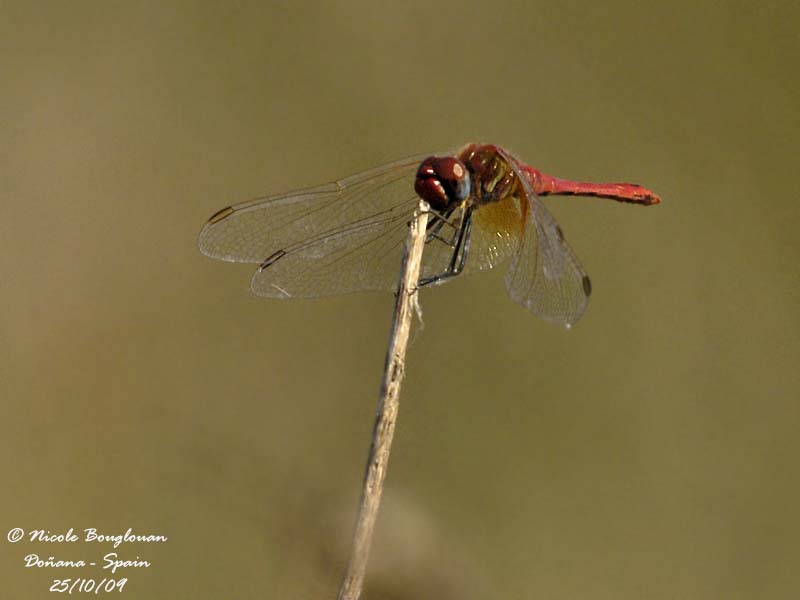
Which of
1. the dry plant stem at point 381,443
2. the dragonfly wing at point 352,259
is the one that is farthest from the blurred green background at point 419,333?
the dry plant stem at point 381,443

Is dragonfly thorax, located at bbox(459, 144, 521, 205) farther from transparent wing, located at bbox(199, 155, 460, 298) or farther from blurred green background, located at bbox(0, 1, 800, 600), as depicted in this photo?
blurred green background, located at bbox(0, 1, 800, 600)

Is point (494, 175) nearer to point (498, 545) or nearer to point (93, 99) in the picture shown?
point (498, 545)

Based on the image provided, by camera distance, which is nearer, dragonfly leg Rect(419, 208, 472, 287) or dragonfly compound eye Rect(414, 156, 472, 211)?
dragonfly compound eye Rect(414, 156, 472, 211)

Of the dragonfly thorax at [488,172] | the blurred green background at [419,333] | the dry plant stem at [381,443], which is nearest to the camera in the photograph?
the dry plant stem at [381,443]

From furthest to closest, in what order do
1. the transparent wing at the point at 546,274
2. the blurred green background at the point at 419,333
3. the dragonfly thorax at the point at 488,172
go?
1. the blurred green background at the point at 419,333
2. the dragonfly thorax at the point at 488,172
3. the transparent wing at the point at 546,274

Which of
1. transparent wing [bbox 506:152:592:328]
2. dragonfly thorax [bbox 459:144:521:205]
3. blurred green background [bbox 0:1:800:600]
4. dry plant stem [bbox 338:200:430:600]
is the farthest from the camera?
blurred green background [bbox 0:1:800:600]

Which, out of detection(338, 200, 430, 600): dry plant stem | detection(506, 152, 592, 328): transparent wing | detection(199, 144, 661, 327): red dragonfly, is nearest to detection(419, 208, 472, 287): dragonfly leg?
detection(199, 144, 661, 327): red dragonfly

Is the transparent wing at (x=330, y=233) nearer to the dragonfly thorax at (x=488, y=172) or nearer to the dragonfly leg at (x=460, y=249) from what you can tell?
the dragonfly leg at (x=460, y=249)
